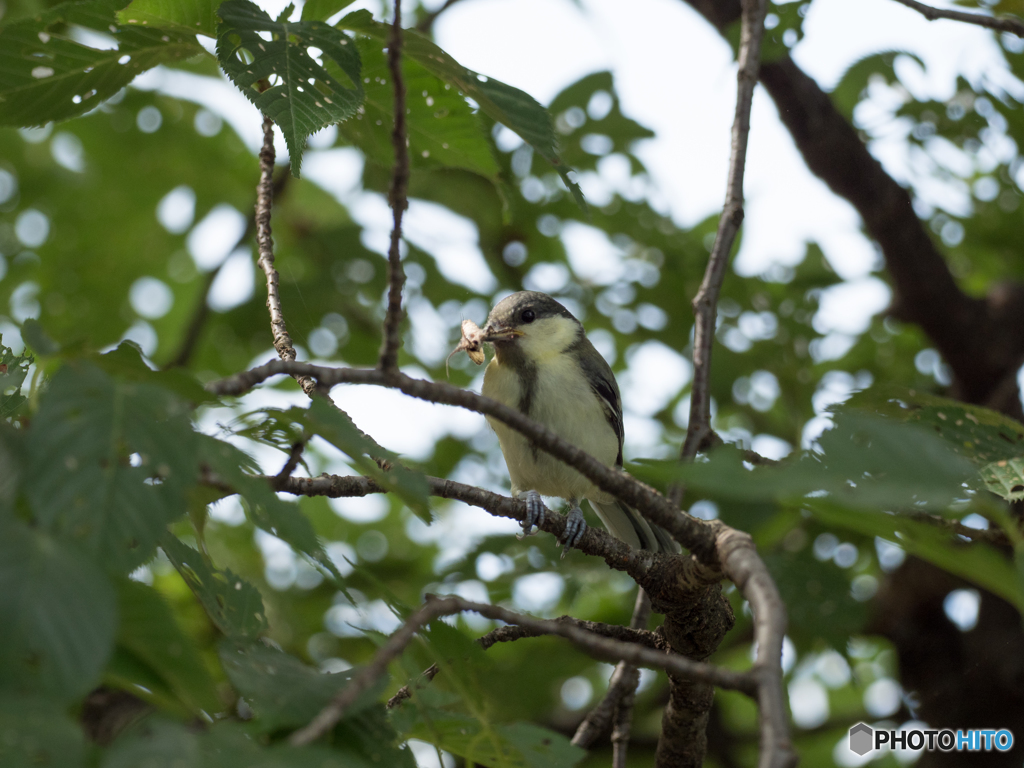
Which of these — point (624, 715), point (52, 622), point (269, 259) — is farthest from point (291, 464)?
point (624, 715)

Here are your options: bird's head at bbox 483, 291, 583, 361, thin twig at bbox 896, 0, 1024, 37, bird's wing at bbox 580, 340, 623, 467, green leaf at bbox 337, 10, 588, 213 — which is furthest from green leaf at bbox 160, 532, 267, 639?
bird's wing at bbox 580, 340, 623, 467

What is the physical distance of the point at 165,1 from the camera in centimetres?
217

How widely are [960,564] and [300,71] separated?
5.55 feet

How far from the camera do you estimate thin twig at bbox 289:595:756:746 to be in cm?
107

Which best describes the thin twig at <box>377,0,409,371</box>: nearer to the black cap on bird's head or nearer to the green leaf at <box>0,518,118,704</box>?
the green leaf at <box>0,518,118,704</box>

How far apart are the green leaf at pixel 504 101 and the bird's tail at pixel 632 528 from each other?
247cm

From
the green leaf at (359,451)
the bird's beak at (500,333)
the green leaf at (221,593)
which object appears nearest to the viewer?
the green leaf at (359,451)

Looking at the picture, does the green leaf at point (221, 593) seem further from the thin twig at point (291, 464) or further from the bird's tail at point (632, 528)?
the bird's tail at point (632, 528)

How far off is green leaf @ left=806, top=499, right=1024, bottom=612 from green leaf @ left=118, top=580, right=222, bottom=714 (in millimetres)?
809

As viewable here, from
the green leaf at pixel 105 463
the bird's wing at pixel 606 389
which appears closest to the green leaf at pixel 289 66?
the green leaf at pixel 105 463

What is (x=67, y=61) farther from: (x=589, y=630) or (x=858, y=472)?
(x=858, y=472)

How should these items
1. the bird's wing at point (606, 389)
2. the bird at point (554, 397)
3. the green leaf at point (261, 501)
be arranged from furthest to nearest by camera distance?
1. the bird's wing at point (606, 389)
2. the bird at point (554, 397)
3. the green leaf at point (261, 501)

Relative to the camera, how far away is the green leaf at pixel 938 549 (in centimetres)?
103

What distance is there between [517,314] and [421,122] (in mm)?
1749
